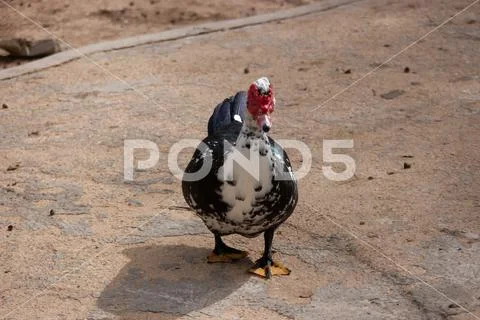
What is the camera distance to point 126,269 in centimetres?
471

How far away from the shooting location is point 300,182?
5.80 meters

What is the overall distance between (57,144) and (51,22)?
3301 mm

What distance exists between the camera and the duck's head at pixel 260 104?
4266 millimetres

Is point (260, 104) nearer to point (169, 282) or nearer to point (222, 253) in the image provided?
point (222, 253)

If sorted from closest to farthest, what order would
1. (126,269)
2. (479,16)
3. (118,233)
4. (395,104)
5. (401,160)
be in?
(126,269) → (118,233) → (401,160) → (395,104) → (479,16)

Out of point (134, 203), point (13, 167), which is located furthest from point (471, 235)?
point (13, 167)

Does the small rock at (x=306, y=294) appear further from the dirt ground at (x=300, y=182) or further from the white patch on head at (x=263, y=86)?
the white patch on head at (x=263, y=86)

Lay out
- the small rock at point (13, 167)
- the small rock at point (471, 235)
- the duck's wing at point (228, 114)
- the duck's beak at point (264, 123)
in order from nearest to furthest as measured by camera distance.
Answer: the duck's beak at point (264, 123), the small rock at point (471, 235), the duck's wing at point (228, 114), the small rock at point (13, 167)

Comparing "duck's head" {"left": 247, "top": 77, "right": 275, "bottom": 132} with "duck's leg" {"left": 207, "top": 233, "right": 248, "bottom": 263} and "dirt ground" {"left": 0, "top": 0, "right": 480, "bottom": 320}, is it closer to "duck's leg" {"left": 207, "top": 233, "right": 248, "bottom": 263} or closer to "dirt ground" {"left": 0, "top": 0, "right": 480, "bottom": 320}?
"duck's leg" {"left": 207, "top": 233, "right": 248, "bottom": 263}

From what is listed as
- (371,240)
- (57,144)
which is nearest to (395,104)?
(371,240)

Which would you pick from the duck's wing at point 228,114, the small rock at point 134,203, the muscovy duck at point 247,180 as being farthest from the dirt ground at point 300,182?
the duck's wing at point 228,114

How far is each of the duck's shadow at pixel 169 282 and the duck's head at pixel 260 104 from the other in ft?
3.03

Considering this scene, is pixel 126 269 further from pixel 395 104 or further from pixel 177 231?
pixel 395 104

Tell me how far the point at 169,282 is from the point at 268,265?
1.87 feet
